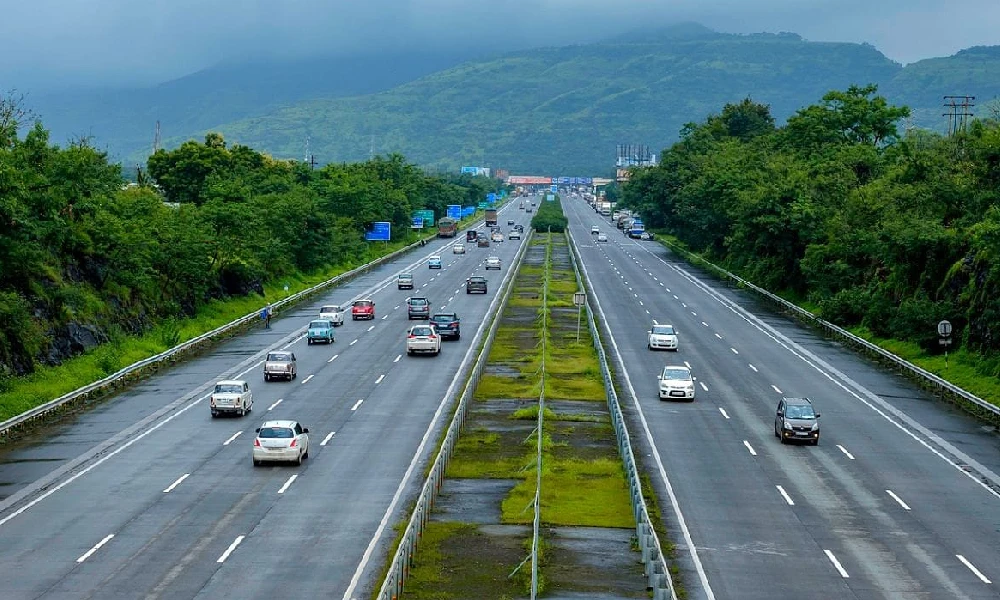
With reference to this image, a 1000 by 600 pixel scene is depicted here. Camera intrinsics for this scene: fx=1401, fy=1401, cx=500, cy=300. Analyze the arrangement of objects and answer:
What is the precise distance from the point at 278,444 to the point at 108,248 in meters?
43.2

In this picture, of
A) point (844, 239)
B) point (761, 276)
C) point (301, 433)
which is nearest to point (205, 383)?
point (301, 433)

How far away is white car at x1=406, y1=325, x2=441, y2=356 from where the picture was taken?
72625 mm

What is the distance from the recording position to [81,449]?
47469mm

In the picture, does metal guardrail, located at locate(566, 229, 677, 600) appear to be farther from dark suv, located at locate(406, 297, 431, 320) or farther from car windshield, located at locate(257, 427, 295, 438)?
dark suv, located at locate(406, 297, 431, 320)

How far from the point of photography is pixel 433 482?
126 feet

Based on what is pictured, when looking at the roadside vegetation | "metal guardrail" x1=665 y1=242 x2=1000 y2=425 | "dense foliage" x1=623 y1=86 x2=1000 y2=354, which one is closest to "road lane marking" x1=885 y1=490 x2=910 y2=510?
"metal guardrail" x1=665 y1=242 x2=1000 y2=425

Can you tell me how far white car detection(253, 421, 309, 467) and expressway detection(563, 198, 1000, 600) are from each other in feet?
36.7

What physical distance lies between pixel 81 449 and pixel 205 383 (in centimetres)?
1607

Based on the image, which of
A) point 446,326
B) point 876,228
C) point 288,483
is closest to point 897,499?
point 288,483

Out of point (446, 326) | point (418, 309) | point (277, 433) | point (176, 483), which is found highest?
point (277, 433)

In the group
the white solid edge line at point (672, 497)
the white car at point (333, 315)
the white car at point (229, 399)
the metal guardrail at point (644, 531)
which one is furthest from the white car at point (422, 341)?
the white car at point (229, 399)

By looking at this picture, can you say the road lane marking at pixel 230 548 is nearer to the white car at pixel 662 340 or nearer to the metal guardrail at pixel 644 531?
the metal guardrail at pixel 644 531

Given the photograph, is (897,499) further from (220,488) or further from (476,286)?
(476,286)

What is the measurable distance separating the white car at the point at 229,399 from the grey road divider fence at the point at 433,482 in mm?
8358
